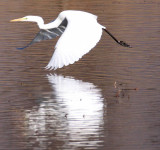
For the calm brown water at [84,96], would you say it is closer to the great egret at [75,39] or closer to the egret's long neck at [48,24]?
the great egret at [75,39]

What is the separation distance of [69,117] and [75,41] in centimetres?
190

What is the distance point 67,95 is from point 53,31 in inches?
107

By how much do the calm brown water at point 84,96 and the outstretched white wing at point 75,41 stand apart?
2.13ft

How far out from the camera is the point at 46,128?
951 cm

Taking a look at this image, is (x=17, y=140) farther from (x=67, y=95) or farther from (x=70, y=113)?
(x=67, y=95)

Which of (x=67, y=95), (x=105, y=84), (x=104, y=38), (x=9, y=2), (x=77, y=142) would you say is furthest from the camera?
(x=9, y=2)

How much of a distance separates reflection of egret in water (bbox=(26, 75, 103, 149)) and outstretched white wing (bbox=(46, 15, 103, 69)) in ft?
2.04

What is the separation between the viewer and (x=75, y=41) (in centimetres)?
1162

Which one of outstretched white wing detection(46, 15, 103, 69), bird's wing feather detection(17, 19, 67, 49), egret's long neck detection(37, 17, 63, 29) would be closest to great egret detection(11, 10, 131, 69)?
outstretched white wing detection(46, 15, 103, 69)

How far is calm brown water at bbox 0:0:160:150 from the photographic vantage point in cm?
899

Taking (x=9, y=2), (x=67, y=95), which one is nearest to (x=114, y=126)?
(x=67, y=95)

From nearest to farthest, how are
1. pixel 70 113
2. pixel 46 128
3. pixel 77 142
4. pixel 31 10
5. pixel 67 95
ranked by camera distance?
pixel 77 142 < pixel 46 128 < pixel 70 113 < pixel 67 95 < pixel 31 10

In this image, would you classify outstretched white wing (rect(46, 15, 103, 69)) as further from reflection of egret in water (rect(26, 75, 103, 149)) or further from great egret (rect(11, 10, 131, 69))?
reflection of egret in water (rect(26, 75, 103, 149))

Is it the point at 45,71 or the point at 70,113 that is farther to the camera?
the point at 45,71
